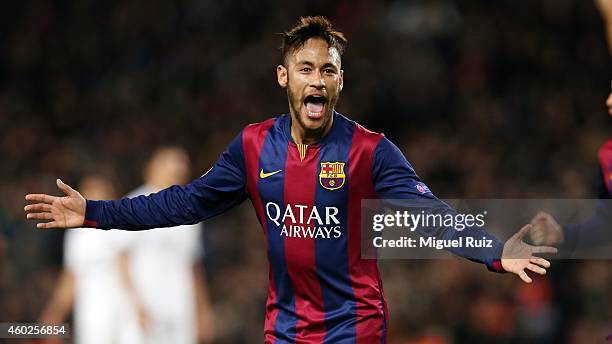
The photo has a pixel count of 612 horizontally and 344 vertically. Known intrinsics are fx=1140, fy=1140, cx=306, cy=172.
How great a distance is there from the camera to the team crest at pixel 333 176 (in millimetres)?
4754

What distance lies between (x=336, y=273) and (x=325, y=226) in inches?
7.9

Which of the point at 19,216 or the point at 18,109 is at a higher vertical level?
the point at 18,109

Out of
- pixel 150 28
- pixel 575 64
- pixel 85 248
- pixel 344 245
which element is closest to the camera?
pixel 344 245

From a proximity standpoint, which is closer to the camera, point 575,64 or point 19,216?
point 19,216

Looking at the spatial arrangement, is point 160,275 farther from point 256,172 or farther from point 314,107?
point 314,107

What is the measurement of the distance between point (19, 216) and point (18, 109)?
259 centimetres

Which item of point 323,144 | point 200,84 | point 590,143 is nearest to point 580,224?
point 323,144

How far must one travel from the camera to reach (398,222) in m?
4.90

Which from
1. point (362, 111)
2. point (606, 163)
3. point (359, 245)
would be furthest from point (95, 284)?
point (362, 111)

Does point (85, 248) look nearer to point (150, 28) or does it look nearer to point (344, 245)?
point (344, 245)

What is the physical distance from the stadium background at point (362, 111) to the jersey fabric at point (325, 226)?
466 centimetres

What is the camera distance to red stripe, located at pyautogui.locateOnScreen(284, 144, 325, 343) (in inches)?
185

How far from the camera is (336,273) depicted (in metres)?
4.73
